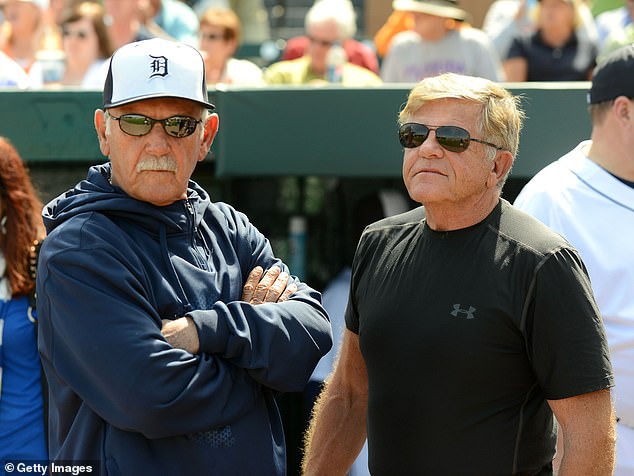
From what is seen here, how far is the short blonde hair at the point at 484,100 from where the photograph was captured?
2.65 meters

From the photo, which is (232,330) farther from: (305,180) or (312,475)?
(305,180)

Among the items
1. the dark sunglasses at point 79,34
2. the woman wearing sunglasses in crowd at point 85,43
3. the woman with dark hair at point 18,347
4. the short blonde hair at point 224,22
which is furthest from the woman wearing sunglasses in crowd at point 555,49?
the woman with dark hair at point 18,347

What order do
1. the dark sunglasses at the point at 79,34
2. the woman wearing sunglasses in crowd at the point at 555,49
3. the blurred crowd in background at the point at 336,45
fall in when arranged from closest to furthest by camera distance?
the dark sunglasses at the point at 79,34, the blurred crowd in background at the point at 336,45, the woman wearing sunglasses in crowd at the point at 555,49

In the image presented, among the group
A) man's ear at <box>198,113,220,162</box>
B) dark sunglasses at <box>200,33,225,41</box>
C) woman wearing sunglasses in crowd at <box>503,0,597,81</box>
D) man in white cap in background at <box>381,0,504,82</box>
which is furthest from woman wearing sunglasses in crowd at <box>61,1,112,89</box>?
man's ear at <box>198,113,220,162</box>

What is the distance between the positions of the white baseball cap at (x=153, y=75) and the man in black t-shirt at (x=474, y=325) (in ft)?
1.95

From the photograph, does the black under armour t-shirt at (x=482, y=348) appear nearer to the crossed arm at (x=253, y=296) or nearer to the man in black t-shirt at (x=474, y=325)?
the man in black t-shirt at (x=474, y=325)

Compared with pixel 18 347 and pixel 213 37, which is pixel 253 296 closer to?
pixel 18 347

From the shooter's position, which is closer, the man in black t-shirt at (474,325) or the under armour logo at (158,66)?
Result: the man in black t-shirt at (474,325)

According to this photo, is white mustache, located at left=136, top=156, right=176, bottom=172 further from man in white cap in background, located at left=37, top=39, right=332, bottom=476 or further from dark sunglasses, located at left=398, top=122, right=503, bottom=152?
dark sunglasses, located at left=398, top=122, right=503, bottom=152

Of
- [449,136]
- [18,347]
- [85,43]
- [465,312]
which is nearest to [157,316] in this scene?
[465,312]

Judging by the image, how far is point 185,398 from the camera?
249 cm

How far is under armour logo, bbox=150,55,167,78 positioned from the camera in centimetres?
266

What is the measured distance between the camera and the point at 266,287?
283 cm

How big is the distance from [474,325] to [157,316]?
0.82 m
